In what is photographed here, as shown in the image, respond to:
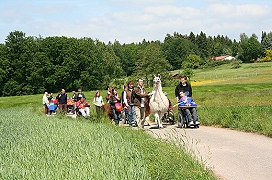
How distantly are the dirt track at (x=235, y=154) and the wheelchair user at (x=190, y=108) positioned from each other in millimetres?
1642

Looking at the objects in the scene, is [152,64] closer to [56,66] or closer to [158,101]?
[56,66]

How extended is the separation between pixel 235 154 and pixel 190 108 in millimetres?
6454

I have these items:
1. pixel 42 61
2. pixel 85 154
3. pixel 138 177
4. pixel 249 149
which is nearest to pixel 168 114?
pixel 249 149

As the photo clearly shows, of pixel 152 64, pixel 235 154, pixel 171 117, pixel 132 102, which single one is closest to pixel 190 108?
pixel 171 117

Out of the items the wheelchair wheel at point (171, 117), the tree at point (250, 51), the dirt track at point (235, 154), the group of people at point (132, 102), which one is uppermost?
the tree at point (250, 51)

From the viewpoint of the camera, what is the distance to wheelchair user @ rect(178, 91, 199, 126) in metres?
16.0

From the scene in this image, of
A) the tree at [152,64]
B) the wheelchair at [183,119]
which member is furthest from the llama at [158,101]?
the tree at [152,64]

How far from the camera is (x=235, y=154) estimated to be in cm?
987

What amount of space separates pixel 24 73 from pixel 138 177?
80.0 metres

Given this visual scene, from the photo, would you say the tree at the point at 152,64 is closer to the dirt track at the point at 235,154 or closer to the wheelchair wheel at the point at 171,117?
→ the wheelchair wheel at the point at 171,117

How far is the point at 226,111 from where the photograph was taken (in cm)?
1672

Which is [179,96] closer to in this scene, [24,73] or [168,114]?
[168,114]

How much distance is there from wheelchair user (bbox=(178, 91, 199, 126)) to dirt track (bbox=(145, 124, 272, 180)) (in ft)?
5.39

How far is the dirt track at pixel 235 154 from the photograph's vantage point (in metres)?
7.87
